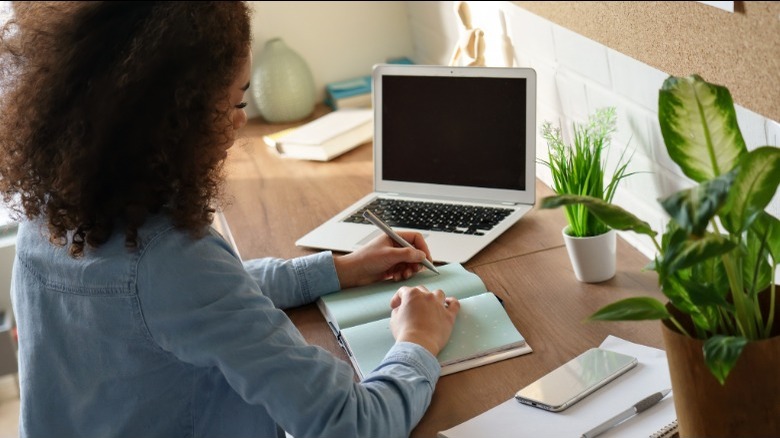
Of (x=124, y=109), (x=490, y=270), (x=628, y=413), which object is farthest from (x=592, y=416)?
(x=124, y=109)

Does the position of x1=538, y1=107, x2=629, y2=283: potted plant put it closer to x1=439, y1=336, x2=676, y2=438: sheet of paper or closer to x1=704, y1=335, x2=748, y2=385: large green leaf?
x1=439, y1=336, x2=676, y2=438: sheet of paper

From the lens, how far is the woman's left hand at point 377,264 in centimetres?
147

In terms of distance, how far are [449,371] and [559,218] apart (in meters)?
0.56

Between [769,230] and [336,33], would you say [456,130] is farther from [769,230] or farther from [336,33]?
[336,33]

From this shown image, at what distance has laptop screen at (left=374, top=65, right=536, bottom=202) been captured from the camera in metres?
1.68

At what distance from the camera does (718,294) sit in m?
0.89

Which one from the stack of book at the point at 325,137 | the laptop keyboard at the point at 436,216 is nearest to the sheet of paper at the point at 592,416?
the laptop keyboard at the point at 436,216

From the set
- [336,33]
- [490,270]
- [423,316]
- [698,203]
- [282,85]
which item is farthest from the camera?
[336,33]

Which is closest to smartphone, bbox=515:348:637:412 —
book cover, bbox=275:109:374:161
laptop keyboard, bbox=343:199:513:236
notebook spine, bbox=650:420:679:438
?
notebook spine, bbox=650:420:679:438

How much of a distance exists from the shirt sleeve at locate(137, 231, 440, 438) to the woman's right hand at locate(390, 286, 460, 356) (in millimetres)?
191

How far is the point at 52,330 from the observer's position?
113 centimetres

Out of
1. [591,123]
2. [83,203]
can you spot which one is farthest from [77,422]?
[591,123]

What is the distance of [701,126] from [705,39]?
1.44ft

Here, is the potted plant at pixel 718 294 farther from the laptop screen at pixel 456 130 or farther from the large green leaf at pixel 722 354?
the laptop screen at pixel 456 130
